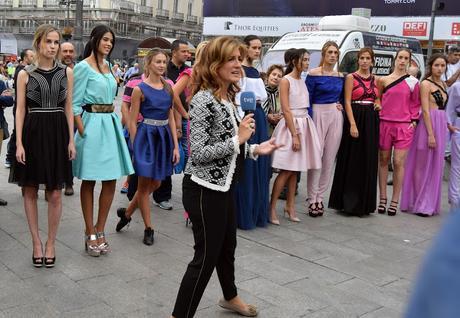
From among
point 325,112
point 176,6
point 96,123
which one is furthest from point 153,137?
point 176,6

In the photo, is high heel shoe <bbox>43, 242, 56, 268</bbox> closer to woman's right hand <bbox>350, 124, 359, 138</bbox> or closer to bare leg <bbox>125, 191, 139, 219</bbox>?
bare leg <bbox>125, 191, 139, 219</bbox>

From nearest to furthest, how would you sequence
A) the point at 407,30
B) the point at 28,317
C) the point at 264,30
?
1. the point at 28,317
2. the point at 407,30
3. the point at 264,30

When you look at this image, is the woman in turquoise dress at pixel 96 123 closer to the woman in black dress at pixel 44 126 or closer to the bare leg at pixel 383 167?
the woman in black dress at pixel 44 126

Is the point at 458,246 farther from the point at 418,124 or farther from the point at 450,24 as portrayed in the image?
the point at 450,24

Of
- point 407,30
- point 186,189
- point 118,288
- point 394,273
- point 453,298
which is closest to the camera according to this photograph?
point 453,298

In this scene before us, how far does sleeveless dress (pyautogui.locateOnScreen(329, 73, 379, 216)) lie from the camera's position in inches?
259

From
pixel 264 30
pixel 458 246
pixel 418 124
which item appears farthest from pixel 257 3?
pixel 458 246

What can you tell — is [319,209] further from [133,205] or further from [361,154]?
[133,205]

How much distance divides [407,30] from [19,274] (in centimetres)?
3079

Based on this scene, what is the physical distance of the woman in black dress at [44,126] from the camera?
4.32 metres

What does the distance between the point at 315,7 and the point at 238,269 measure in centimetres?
3245

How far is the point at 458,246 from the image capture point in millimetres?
905

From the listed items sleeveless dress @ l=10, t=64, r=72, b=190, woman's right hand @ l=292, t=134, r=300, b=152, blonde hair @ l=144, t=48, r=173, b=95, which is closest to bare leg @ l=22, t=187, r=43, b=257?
sleeveless dress @ l=10, t=64, r=72, b=190

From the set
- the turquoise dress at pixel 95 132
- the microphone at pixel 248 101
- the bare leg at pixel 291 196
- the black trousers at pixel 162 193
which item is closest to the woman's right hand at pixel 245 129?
the microphone at pixel 248 101
